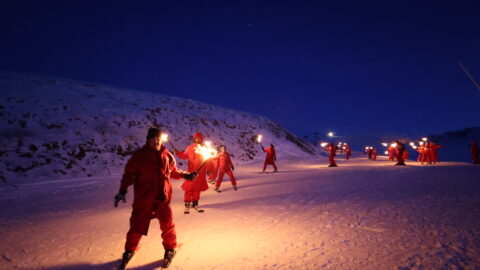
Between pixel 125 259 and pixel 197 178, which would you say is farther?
pixel 197 178

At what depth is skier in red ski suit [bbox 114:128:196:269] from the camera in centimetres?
377

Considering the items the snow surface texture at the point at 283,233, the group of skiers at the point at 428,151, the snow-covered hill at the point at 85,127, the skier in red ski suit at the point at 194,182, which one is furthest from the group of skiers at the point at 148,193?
the group of skiers at the point at 428,151

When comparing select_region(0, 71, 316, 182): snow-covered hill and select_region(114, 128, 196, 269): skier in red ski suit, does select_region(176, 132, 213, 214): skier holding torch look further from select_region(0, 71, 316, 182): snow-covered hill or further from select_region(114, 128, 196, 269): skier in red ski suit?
select_region(0, 71, 316, 182): snow-covered hill

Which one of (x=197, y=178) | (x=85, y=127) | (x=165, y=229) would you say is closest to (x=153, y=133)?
(x=165, y=229)

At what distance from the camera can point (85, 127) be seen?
2305cm

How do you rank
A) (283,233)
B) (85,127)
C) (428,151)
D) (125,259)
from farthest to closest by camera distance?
1. (85,127)
2. (428,151)
3. (283,233)
4. (125,259)

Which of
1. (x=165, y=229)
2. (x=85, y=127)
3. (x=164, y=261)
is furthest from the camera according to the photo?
(x=85, y=127)

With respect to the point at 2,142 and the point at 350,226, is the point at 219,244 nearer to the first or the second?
the point at 350,226

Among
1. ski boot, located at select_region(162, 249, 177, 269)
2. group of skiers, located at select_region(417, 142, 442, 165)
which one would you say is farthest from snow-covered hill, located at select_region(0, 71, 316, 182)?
group of skiers, located at select_region(417, 142, 442, 165)

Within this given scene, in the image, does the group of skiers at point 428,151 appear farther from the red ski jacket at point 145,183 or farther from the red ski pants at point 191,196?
the red ski jacket at point 145,183

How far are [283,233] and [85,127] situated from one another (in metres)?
23.3

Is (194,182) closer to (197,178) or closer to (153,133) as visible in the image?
(197,178)

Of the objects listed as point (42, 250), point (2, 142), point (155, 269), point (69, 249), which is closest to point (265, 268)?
point (155, 269)

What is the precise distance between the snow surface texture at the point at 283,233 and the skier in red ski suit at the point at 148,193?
0.35 m
